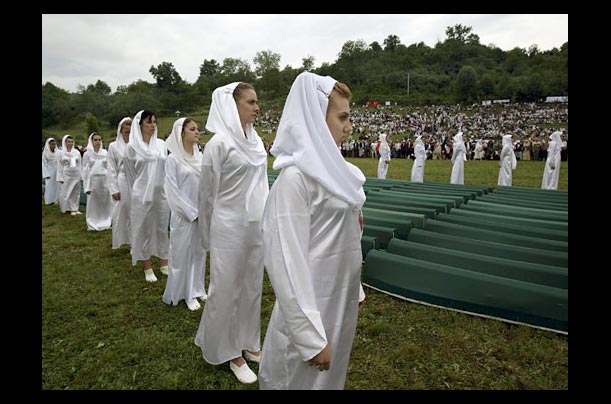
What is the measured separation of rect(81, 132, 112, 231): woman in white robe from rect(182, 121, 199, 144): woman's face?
→ 5.42m

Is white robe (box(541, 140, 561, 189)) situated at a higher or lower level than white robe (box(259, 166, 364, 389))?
higher

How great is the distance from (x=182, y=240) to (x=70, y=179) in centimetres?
796

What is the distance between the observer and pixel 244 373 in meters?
2.90

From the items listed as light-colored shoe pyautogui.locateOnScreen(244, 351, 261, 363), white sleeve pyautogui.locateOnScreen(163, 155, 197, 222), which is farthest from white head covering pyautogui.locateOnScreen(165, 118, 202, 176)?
light-colored shoe pyautogui.locateOnScreen(244, 351, 261, 363)

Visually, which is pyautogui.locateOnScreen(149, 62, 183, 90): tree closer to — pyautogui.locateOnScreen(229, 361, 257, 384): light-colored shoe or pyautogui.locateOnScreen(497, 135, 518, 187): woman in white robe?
pyautogui.locateOnScreen(497, 135, 518, 187): woman in white robe

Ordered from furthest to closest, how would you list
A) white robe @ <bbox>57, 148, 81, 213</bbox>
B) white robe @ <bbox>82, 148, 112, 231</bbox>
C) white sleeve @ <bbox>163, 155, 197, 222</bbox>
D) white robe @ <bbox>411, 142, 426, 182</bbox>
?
1. white robe @ <bbox>411, 142, 426, 182</bbox>
2. white robe @ <bbox>57, 148, 81, 213</bbox>
3. white robe @ <bbox>82, 148, 112, 231</bbox>
4. white sleeve @ <bbox>163, 155, 197, 222</bbox>

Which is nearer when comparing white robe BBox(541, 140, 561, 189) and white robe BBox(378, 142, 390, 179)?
white robe BBox(541, 140, 561, 189)

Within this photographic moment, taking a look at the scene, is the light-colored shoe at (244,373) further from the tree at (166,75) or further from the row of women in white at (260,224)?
the tree at (166,75)

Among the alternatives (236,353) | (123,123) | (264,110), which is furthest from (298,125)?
(264,110)

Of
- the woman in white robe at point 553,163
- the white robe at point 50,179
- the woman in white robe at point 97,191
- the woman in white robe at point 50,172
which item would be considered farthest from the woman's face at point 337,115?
the woman in white robe at point 553,163

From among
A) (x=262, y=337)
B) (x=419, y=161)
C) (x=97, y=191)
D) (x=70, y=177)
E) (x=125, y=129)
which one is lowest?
(x=262, y=337)

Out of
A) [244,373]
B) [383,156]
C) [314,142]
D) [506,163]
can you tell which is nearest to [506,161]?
[506,163]

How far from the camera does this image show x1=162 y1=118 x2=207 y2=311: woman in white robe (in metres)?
4.16

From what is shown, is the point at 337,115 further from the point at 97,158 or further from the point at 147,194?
the point at 97,158
